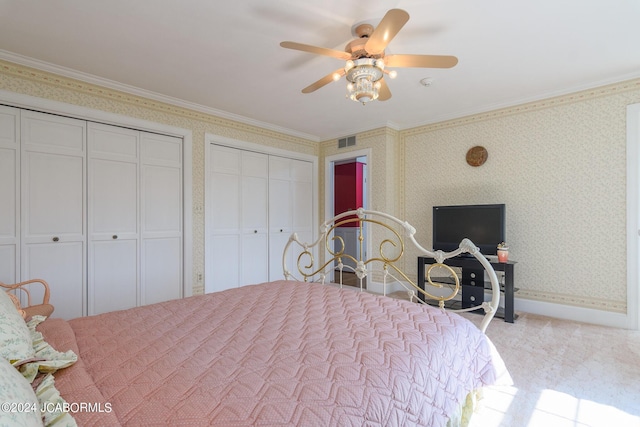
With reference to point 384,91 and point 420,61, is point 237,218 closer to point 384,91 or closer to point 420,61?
point 384,91

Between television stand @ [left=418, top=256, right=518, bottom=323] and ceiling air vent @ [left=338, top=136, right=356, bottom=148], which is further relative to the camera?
ceiling air vent @ [left=338, top=136, right=356, bottom=148]

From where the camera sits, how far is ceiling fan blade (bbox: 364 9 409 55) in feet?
5.06

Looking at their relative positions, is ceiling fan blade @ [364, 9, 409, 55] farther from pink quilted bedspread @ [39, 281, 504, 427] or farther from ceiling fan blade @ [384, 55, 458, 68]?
pink quilted bedspread @ [39, 281, 504, 427]

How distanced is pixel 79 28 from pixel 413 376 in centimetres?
296

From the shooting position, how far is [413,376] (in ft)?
3.50

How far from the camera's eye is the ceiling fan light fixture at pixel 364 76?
1938mm

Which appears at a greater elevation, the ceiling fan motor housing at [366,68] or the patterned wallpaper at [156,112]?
the patterned wallpaper at [156,112]

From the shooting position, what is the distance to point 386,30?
167cm

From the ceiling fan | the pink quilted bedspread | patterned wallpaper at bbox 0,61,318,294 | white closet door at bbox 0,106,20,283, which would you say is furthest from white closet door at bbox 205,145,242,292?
the ceiling fan

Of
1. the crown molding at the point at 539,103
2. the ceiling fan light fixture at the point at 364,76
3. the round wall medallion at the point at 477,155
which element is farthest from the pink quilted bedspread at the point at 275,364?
the crown molding at the point at 539,103

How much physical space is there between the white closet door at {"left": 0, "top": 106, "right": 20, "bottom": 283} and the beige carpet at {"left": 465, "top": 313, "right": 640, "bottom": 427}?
3.64 m

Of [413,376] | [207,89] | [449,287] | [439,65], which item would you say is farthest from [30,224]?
[449,287]

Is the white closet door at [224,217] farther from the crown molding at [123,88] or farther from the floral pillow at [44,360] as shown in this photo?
the floral pillow at [44,360]

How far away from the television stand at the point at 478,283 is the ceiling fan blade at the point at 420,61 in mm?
2259
